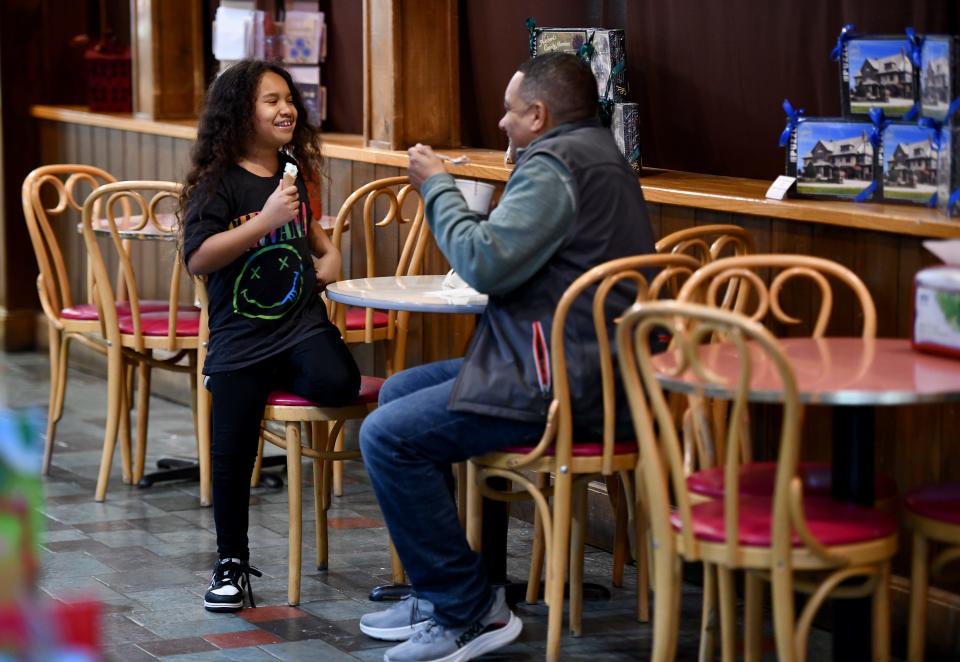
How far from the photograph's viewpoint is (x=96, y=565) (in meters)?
4.27

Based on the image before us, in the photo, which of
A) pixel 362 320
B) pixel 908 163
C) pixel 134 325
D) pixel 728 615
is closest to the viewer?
pixel 728 615

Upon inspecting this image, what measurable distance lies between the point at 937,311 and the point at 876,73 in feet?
3.14

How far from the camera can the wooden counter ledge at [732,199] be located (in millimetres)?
3408

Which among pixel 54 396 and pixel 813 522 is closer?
pixel 813 522

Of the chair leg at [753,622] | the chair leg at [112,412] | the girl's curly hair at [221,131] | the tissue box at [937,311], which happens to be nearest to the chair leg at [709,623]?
the chair leg at [753,622]

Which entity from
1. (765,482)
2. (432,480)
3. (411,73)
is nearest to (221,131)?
(432,480)

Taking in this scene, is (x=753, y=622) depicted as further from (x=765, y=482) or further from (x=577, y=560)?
(x=577, y=560)

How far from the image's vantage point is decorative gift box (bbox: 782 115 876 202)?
3.71m

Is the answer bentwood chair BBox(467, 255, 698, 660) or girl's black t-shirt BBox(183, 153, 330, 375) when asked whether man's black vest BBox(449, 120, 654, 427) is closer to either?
bentwood chair BBox(467, 255, 698, 660)

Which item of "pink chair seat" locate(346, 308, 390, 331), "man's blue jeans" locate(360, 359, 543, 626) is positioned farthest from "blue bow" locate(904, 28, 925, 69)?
"pink chair seat" locate(346, 308, 390, 331)

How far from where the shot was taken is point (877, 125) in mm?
3684

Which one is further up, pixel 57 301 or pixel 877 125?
pixel 877 125

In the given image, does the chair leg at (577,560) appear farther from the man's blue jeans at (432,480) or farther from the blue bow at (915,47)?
the blue bow at (915,47)

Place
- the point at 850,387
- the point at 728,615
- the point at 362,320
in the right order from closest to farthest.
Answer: the point at 850,387, the point at 728,615, the point at 362,320
